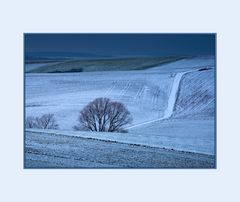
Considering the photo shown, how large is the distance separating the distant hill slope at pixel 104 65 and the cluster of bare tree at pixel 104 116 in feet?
1.05

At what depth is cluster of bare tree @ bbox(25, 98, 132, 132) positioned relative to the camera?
5.05 metres

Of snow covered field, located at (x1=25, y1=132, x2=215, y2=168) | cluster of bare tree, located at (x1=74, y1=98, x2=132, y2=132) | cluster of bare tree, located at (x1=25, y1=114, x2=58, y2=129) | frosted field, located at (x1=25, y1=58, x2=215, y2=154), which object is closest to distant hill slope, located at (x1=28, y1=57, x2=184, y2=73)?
frosted field, located at (x1=25, y1=58, x2=215, y2=154)

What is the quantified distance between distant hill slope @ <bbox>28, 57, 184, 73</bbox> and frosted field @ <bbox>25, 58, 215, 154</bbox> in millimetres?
49

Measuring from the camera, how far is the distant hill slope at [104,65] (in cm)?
505

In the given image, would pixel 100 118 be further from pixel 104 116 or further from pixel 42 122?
pixel 42 122

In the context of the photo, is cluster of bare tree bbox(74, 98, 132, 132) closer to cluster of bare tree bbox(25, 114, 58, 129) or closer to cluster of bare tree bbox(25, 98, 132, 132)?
cluster of bare tree bbox(25, 98, 132, 132)

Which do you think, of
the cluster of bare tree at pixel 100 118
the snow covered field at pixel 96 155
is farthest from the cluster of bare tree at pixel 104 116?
the snow covered field at pixel 96 155

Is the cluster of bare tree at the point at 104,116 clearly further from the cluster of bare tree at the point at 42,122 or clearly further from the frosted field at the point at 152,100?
the cluster of bare tree at the point at 42,122

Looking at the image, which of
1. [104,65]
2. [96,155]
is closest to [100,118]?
[96,155]
